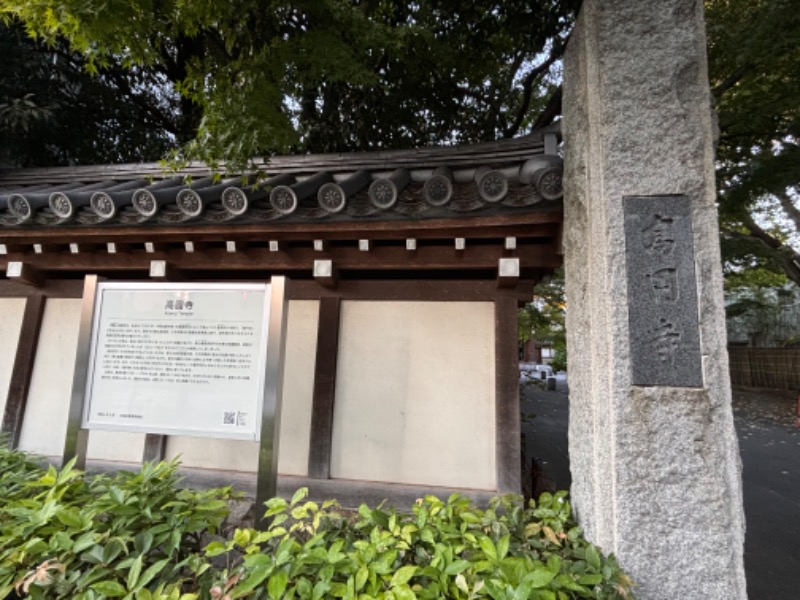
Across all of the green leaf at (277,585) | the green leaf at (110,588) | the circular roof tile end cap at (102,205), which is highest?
the circular roof tile end cap at (102,205)

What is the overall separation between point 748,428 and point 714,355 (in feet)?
38.9

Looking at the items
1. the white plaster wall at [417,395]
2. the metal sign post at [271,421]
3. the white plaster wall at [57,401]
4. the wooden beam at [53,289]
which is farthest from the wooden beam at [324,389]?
the wooden beam at [53,289]

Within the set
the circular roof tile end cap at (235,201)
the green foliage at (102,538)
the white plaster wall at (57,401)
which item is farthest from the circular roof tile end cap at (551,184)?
the white plaster wall at (57,401)

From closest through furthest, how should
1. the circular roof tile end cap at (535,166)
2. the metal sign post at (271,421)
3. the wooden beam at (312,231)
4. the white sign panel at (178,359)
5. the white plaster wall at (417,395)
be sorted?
1. the metal sign post at (271,421)
2. the white sign panel at (178,359)
3. the circular roof tile end cap at (535,166)
4. the wooden beam at (312,231)
5. the white plaster wall at (417,395)

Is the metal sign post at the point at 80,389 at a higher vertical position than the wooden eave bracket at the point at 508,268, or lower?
lower

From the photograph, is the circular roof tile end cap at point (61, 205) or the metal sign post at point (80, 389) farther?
the circular roof tile end cap at point (61, 205)

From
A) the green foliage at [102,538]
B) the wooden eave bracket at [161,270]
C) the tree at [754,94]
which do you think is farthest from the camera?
the tree at [754,94]

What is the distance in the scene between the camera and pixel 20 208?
3689 millimetres

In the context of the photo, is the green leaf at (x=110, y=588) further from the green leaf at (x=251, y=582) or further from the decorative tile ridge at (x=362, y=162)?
the decorative tile ridge at (x=362, y=162)

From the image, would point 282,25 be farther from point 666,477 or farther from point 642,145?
point 666,477

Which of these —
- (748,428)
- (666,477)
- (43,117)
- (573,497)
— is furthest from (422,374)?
(748,428)

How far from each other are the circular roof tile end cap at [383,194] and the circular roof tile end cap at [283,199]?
62 cm

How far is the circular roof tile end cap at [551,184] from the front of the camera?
300 centimetres

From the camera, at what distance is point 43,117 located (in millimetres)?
6074
